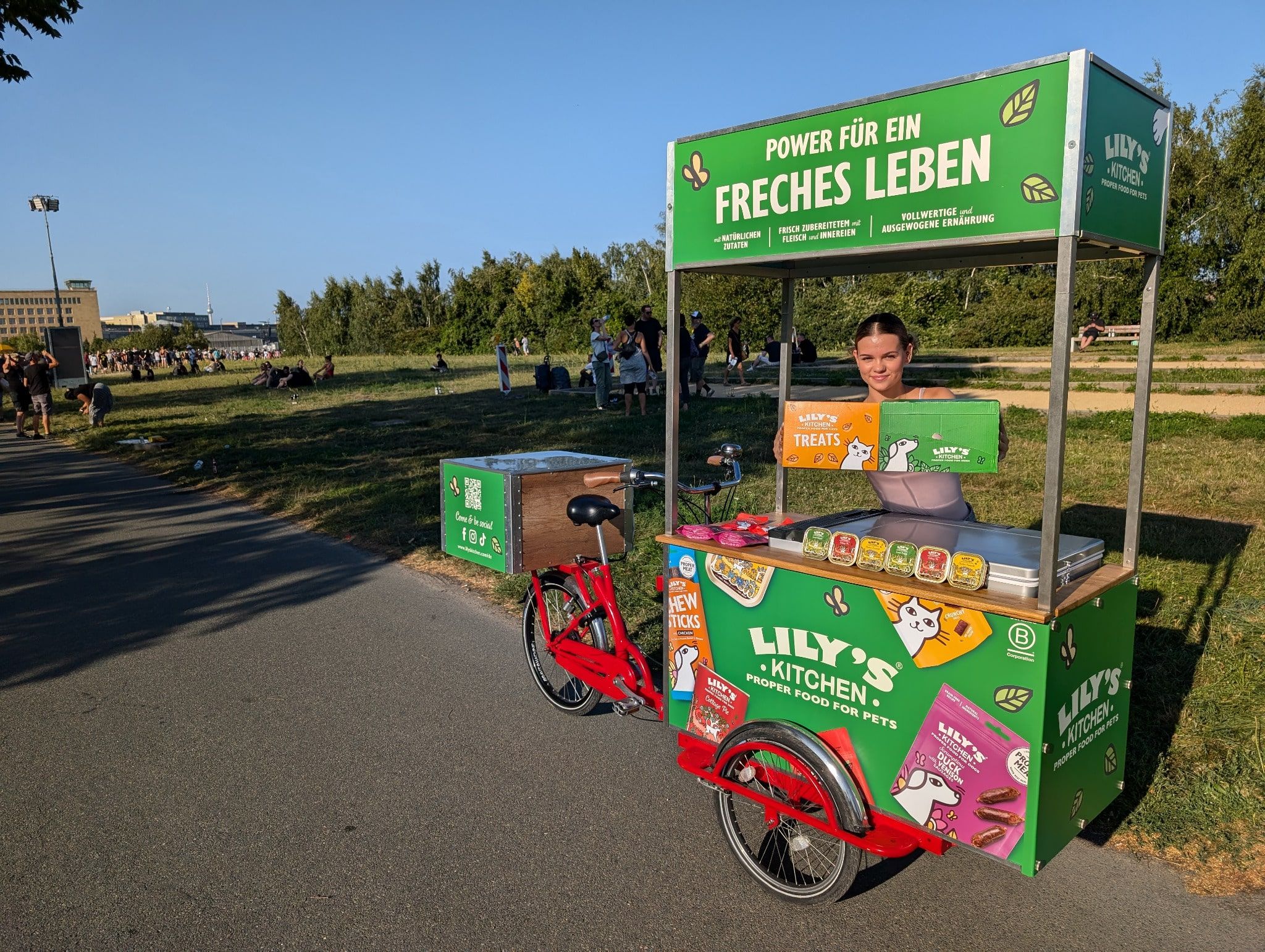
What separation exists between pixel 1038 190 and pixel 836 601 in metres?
1.36

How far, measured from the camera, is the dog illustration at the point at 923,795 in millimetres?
2742

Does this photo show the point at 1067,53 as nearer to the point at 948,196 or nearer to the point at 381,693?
the point at 948,196

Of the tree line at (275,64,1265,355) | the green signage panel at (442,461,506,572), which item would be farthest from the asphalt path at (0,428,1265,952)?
the tree line at (275,64,1265,355)

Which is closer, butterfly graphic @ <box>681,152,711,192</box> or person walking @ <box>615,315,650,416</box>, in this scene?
butterfly graphic @ <box>681,152,711,192</box>

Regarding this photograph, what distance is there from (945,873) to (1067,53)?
2.63m

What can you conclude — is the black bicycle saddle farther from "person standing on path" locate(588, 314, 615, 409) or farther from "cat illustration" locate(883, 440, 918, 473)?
"person standing on path" locate(588, 314, 615, 409)

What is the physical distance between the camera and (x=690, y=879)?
10.4ft

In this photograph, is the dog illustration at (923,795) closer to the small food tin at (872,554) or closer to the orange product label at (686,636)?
the small food tin at (872,554)

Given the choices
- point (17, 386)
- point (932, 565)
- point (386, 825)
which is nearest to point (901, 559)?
point (932, 565)

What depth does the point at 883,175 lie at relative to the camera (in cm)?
281

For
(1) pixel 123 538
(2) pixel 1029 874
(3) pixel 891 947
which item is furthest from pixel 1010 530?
(1) pixel 123 538

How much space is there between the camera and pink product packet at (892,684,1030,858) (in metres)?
2.60

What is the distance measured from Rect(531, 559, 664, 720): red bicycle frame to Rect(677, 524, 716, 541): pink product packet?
29.8 inches

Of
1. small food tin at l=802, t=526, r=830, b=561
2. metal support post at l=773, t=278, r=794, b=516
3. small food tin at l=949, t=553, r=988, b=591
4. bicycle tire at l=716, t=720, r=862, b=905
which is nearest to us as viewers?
small food tin at l=949, t=553, r=988, b=591
